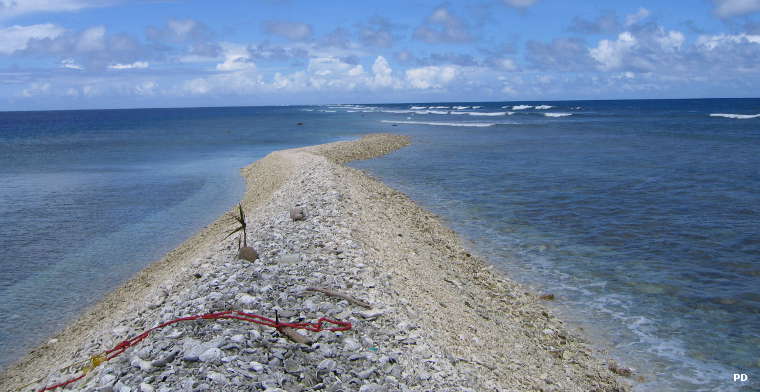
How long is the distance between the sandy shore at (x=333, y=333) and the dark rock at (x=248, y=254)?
0.15 m

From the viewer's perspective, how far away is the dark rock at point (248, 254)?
394 inches

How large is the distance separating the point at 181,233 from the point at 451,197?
10.2m

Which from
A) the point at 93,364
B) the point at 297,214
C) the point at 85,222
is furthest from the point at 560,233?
the point at 85,222

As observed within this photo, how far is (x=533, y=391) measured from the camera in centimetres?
664

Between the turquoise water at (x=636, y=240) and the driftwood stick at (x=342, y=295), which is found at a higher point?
the driftwood stick at (x=342, y=295)

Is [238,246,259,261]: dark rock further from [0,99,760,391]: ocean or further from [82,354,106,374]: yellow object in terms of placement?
[0,99,760,391]: ocean

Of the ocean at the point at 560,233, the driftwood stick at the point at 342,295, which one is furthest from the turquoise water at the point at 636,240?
the driftwood stick at the point at 342,295

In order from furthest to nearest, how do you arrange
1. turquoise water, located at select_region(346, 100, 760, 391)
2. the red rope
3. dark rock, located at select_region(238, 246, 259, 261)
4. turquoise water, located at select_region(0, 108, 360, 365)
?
turquoise water, located at select_region(0, 108, 360, 365) < dark rock, located at select_region(238, 246, 259, 261) < turquoise water, located at select_region(346, 100, 760, 391) < the red rope

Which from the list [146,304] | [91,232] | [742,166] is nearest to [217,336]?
[146,304]

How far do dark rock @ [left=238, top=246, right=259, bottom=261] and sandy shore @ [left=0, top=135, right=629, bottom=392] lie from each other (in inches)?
6.0

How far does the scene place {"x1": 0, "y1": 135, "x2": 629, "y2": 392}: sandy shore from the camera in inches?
233

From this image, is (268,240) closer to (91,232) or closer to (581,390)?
(581,390)

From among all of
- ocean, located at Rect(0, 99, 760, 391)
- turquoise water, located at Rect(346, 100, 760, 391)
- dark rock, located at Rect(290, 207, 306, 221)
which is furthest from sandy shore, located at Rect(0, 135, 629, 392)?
turquoise water, located at Rect(346, 100, 760, 391)

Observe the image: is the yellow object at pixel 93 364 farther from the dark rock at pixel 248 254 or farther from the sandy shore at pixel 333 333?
the dark rock at pixel 248 254
